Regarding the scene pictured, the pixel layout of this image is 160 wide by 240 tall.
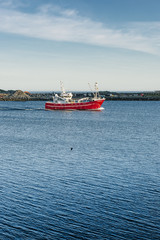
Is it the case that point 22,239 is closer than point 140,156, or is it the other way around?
point 22,239

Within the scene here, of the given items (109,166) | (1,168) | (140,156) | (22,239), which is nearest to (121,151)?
(140,156)

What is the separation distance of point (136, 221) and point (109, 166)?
15915 mm

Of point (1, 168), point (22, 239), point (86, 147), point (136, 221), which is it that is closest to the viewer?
point (22, 239)

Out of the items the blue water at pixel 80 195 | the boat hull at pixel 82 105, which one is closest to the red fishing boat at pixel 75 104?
the boat hull at pixel 82 105

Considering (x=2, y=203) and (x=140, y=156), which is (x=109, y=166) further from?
(x=2, y=203)

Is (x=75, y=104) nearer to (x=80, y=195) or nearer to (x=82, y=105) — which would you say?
(x=82, y=105)

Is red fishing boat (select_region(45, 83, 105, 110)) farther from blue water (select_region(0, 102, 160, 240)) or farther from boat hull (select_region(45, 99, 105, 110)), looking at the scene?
Answer: blue water (select_region(0, 102, 160, 240))

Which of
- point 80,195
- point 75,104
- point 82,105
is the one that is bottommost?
point 80,195

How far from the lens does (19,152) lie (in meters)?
47.1

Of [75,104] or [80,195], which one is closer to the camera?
[80,195]

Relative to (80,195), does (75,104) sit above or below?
above

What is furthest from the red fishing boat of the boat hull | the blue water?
the blue water

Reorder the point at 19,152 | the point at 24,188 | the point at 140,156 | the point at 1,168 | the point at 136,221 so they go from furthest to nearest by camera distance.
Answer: the point at 19,152 < the point at 140,156 < the point at 1,168 < the point at 24,188 < the point at 136,221

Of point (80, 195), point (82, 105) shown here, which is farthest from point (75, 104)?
point (80, 195)
